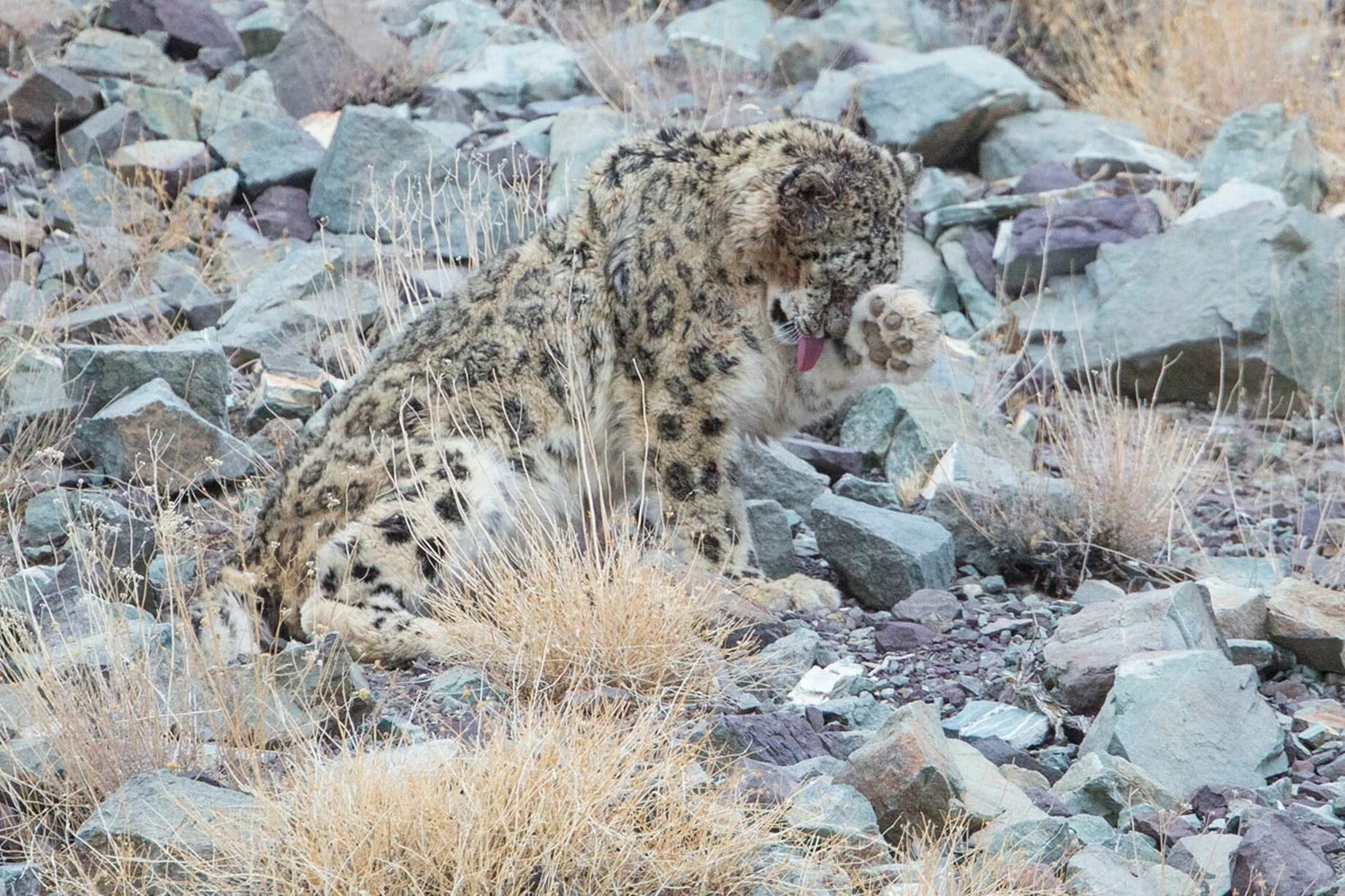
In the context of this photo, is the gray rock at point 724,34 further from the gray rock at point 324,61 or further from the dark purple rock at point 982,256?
the dark purple rock at point 982,256

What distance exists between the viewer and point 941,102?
11.8 metres

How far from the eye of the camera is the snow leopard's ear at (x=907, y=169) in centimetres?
621

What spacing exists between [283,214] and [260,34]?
2.96 metres

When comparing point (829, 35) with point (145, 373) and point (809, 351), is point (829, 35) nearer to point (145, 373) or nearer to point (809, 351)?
point (145, 373)

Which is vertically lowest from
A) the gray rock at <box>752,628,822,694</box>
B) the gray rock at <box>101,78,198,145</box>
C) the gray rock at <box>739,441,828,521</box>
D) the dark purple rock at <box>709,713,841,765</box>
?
the gray rock at <box>739,441,828,521</box>

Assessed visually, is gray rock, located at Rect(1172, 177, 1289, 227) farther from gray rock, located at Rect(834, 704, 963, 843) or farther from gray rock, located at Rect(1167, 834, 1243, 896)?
gray rock, located at Rect(834, 704, 963, 843)

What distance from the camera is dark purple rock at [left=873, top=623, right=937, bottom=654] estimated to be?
5.90 metres

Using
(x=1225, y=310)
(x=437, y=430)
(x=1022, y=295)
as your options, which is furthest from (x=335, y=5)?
(x=437, y=430)

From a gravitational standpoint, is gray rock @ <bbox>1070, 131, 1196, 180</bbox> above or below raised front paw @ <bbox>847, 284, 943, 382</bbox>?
below

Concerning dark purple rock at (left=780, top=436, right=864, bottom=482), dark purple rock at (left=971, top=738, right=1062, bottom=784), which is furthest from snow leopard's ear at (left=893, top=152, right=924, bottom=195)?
dark purple rock at (left=971, top=738, right=1062, bottom=784)

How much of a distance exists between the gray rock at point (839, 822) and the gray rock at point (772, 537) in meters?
2.44

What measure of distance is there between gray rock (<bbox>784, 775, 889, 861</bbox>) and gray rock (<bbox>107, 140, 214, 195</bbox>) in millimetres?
7413

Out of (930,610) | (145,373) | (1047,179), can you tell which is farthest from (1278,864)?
(1047,179)

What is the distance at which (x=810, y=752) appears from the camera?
474cm
